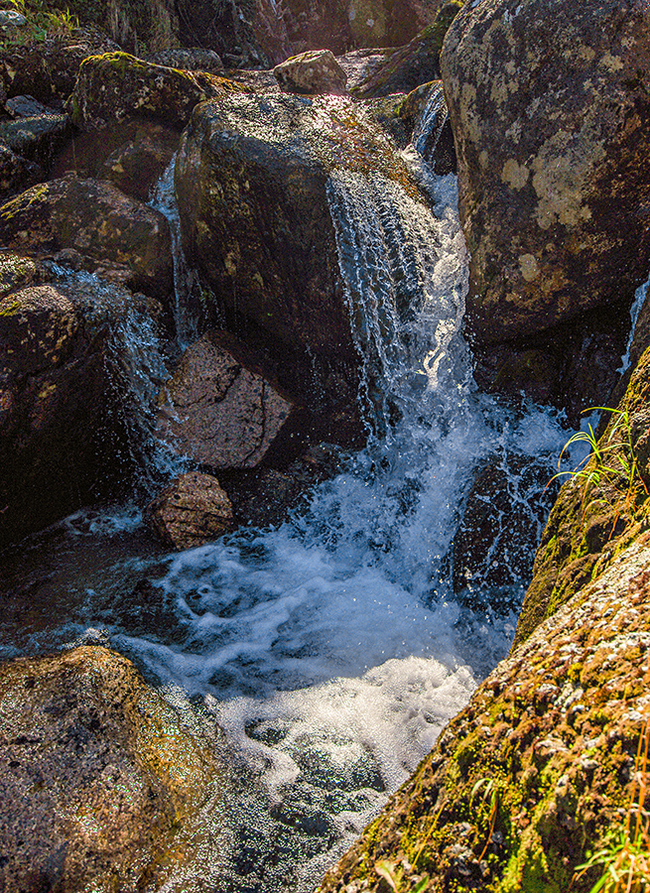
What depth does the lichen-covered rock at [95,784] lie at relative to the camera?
2.08 meters

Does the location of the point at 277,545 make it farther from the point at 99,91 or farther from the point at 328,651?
the point at 99,91

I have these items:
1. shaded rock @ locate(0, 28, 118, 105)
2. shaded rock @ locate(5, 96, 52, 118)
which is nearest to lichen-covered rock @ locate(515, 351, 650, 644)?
shaded rock @ locate(5, 96, 52, 118)

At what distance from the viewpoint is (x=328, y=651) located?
3625 mm

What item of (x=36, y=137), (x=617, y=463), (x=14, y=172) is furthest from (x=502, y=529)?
(x=36, y=137)

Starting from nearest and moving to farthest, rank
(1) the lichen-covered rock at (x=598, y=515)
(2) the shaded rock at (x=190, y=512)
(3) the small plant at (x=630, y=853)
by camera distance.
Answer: (3) the small plant at (x=630, y=853), (1) the lichen-covered rock at (x=598, y=515), (2) the shaded rock at (x=190, y=512)

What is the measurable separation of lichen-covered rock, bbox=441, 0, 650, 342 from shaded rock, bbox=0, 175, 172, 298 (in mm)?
3117

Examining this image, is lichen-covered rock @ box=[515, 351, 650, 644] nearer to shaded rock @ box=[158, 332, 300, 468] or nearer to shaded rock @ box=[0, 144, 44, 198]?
shaded rock @ box=[158, 332, 300, 468]

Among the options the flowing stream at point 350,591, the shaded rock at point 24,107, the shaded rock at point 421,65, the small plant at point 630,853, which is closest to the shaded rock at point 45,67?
the shaded rock at point 24,107

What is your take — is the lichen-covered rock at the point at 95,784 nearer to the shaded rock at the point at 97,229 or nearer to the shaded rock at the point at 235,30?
the shaded rock at the point at 97,229

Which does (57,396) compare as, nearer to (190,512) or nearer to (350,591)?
(190,512)

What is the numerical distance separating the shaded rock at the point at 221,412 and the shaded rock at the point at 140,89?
3346 millimetres

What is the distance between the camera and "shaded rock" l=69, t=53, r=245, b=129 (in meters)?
6.46

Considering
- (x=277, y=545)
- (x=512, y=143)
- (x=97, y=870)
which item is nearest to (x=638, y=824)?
(x=97, y=870)

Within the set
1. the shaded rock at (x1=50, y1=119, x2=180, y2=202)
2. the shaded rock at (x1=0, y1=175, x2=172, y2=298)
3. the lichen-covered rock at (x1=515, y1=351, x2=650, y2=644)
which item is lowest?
the lichen-covered rock at (x1=515, y1=351, x2=650, y2=644)
